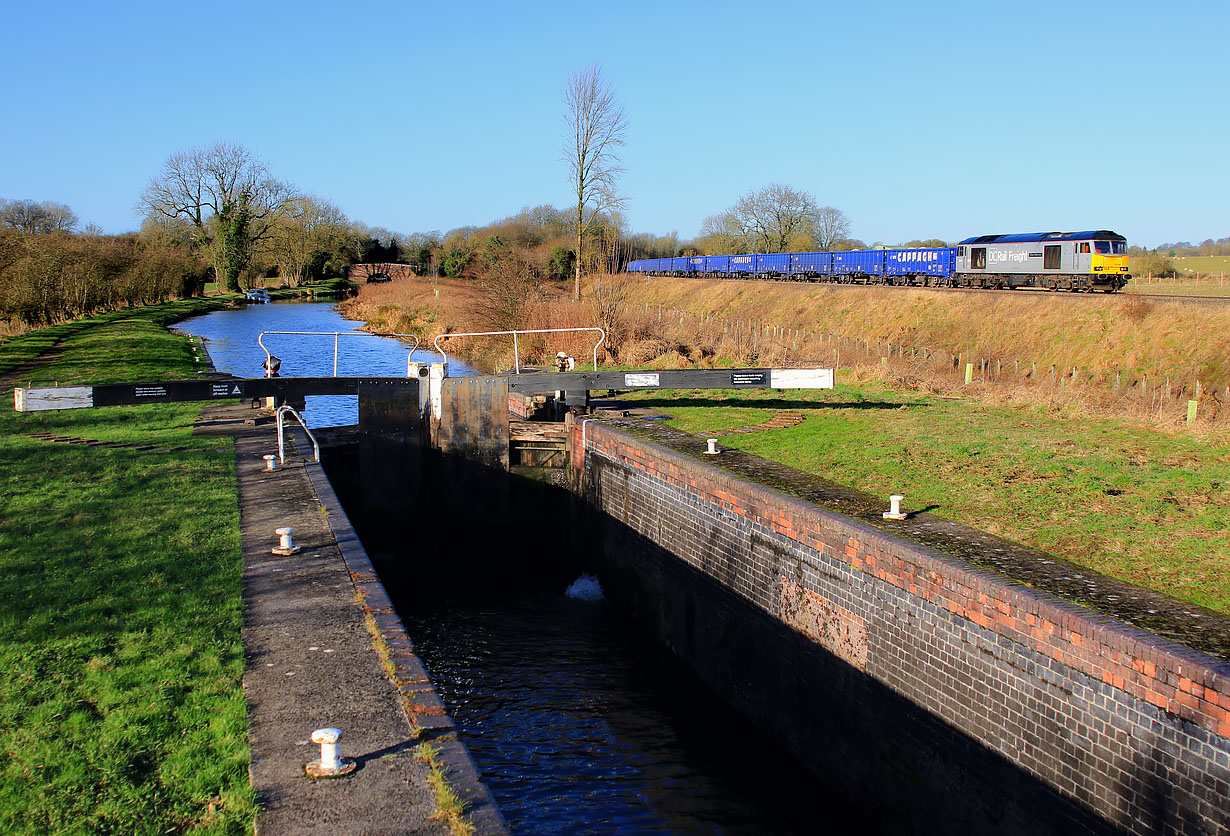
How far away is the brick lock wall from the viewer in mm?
4641

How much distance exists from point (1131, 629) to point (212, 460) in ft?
31.7

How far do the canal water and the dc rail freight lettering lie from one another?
23315 millimetres

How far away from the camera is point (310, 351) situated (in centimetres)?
3306

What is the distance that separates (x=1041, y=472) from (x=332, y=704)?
25.9ft

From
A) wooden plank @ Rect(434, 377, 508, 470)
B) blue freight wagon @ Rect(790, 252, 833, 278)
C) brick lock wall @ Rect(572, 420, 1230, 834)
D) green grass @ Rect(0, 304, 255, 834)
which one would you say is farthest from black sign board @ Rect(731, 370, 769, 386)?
blue freight wagon @ Rect(790, 252, 833, 278)

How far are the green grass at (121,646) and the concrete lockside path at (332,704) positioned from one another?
0.13m

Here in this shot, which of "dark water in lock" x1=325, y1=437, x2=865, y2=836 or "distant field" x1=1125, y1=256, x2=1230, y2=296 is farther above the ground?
"distant field" x1=1125, y1=256, x2=1230, y2=296

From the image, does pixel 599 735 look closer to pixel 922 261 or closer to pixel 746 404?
pixel 746 404

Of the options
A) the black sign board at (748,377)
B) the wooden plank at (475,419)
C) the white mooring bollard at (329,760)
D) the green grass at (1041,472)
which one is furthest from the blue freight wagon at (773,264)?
the white mooring bollard at (329,760)

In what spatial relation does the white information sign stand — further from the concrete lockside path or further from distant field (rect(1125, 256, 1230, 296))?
distant field (rect(1125, 256, 1230, 296))

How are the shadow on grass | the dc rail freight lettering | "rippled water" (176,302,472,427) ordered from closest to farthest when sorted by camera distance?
the shadow on grass → "rippled water" (176,302,472,427) → the dc rail freight lettering

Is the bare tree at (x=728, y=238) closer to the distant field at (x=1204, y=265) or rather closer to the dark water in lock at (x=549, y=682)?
the distant field at (x=1204, y=265)

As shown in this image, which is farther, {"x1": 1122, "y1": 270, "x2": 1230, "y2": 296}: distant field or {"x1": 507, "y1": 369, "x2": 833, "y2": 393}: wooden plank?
{"x1": 1122, "y1": 270, "x2": 1230, "y2": 296}: distant field

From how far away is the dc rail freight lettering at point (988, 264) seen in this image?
32.2 metres
